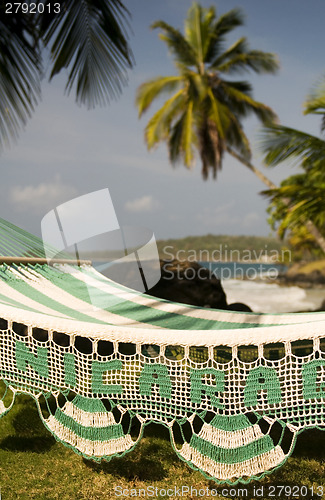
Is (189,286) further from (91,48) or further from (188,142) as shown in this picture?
(188,142)

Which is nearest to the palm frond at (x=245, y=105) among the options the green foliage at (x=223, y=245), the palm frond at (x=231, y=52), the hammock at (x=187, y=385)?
the palm frond at (x=231, y=52)

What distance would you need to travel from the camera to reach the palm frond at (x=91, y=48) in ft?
10.7

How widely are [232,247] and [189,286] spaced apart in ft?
39.7

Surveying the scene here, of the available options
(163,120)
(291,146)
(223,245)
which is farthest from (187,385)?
(223,245)

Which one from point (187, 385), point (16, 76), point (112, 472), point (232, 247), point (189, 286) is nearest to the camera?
point (187, 385)

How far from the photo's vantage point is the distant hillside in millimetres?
15594

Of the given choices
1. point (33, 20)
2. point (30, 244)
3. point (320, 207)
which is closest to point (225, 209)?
point (320, 207)

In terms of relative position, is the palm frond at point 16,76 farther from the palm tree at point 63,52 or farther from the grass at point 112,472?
the grass at point 112,472

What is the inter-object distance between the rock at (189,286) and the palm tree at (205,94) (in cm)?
435

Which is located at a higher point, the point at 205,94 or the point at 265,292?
the point at 205,94

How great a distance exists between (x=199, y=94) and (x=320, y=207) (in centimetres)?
497

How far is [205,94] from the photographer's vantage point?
8.49 meters

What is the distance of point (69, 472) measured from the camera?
1.54 m

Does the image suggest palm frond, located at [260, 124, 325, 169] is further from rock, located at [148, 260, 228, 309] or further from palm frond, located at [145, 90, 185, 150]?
palm frond, located at [145, 90, 185, 150]
